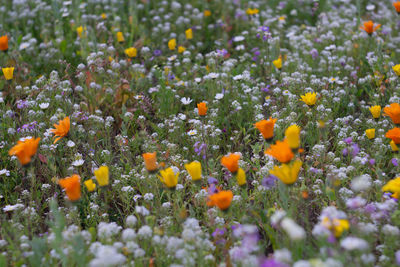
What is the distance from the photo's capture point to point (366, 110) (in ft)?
13.9

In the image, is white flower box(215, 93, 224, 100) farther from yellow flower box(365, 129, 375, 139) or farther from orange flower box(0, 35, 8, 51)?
orange flower box(0, 35, 8, 51)

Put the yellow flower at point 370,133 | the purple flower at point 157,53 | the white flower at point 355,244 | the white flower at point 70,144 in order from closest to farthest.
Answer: the white flower at point 355,244 → the yellow flower at point 370,133 → the white flower at point 70,144 → the purple flower at point 157,53

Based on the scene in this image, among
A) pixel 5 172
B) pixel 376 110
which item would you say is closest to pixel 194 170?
pixel 5 172

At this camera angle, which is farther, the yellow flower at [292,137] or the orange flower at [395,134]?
the orange flower at [395,134]

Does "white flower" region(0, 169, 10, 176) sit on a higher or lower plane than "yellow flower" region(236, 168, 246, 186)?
lower

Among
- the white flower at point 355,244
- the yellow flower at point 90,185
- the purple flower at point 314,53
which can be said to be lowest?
the purple flower at point 314,53

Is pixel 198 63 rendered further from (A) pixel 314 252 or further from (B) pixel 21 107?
(A) pixel 314 252

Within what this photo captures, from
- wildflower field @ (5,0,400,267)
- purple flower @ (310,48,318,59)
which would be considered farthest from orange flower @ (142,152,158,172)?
purple flower @ (310,48,318,59)

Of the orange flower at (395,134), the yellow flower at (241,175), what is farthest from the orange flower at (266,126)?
the orange flower at (395,134)

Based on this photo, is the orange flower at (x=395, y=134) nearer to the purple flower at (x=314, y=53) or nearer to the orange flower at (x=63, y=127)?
the orange flower at (x=63, y=127)

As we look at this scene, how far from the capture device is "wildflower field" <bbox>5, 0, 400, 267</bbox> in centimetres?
249

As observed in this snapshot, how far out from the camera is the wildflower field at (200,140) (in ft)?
8.17

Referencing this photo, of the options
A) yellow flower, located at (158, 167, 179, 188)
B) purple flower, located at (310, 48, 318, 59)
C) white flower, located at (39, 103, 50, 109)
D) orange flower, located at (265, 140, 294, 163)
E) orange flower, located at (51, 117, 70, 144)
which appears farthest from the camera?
purple flower, located at (310, 48, 318, 59)

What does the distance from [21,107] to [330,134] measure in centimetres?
271
